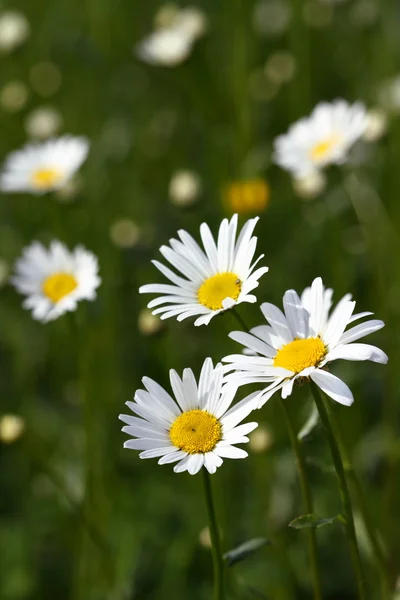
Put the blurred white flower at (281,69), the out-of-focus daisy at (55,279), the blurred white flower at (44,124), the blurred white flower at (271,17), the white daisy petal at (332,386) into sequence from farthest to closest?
the blurred white flower at (271,17), the blurred white flower at (44,124), the blurred white flower at (281,69), the out-of-focus daisy at (55,279), the white daisy petal at (332,386)

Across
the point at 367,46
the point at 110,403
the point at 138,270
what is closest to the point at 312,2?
the point at 367,46

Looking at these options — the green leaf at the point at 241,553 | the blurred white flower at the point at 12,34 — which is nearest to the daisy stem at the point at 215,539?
the green leaf at the point at 241,553

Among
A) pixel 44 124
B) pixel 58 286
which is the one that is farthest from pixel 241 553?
pixel 44 124

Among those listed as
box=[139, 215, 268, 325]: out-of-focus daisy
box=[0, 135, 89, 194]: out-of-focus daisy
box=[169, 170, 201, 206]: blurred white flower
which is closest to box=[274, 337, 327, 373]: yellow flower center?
box=[139, 215, 268, 325]: out-of-focus daisy

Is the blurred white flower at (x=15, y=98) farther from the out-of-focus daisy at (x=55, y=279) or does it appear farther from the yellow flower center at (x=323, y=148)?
the yellow flower center at (x=323, y=148)

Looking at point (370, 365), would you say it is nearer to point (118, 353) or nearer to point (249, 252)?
point (118, 353)

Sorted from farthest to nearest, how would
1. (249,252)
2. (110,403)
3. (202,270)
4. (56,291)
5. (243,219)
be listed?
(110,403) → (243,219) → (56,291) → (202,270) → (249,252)
